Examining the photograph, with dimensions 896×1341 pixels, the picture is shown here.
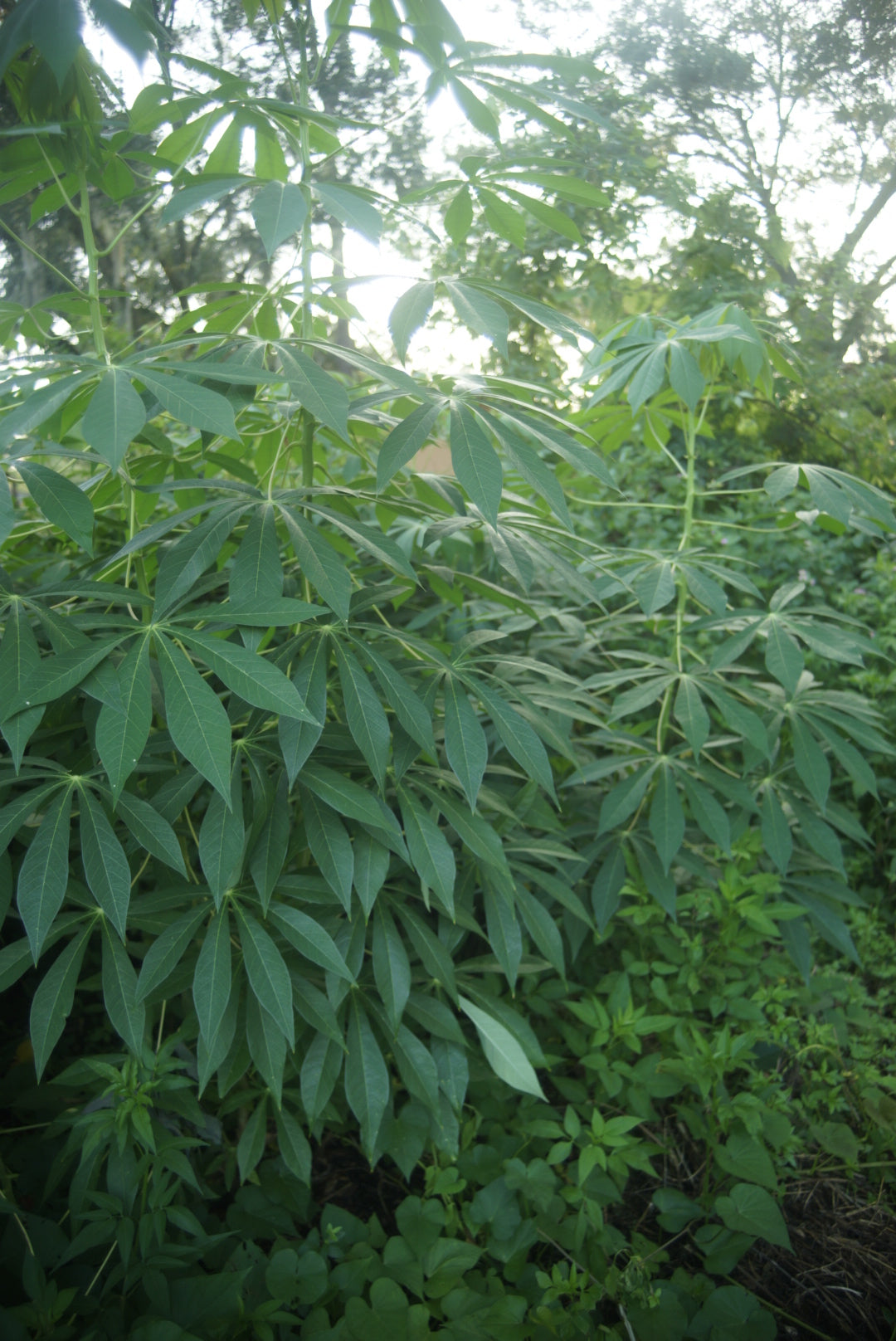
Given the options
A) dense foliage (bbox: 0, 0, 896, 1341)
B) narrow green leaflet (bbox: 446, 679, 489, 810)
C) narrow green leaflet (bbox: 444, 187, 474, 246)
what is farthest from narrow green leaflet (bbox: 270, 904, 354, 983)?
narrow green leaflet (bbox: 444, 187, 474, 246)

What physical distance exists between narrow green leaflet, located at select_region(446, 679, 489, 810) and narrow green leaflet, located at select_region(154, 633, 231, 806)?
11.1 inches

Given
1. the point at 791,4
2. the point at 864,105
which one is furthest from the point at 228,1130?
the point at 791,4

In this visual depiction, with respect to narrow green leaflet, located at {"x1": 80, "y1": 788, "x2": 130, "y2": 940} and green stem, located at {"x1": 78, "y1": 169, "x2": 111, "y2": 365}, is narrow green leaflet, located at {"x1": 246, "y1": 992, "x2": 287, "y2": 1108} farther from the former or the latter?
green stem, located at {"x1": 78, "y1": 169, "x2": 111, "y2": 365}

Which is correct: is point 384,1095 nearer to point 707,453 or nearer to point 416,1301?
point 416,1301

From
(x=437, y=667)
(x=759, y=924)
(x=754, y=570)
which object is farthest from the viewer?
(x=754, y=570)

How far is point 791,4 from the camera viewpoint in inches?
75.6

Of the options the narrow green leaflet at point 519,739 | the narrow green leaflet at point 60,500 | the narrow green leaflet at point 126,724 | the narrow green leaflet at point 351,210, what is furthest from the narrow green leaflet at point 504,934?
the narrow green leaflet at point 351,210

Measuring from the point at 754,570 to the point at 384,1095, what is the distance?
186cm

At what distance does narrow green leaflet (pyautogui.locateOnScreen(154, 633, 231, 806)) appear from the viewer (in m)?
0.74

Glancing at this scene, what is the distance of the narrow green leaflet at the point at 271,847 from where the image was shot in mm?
925

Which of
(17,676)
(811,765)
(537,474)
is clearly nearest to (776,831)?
(811,765)

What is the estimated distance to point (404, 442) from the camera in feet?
2.98

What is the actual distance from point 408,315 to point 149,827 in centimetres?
63

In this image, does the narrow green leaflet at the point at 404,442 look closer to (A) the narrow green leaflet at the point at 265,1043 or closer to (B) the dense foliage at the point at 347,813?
(B) the dense foliage at the point at 347,813
